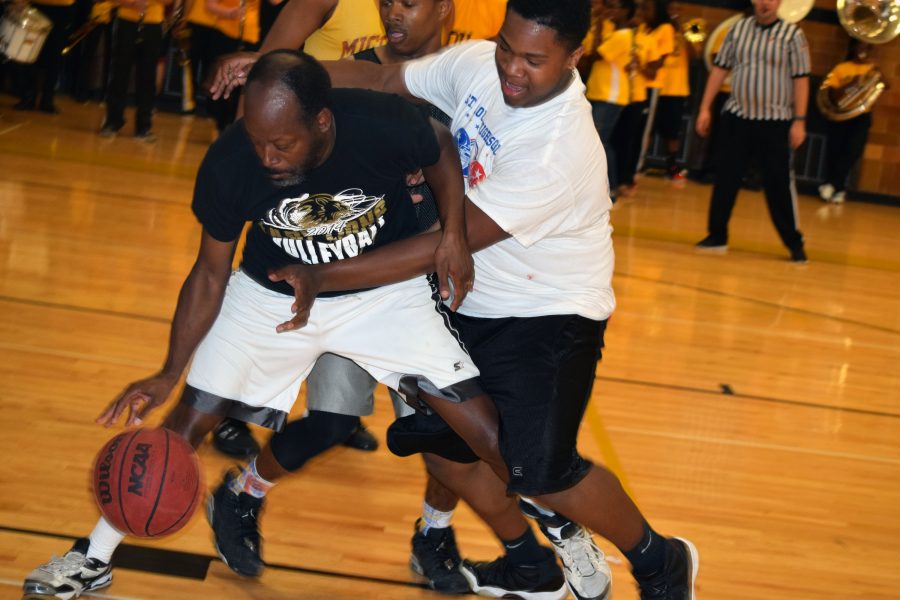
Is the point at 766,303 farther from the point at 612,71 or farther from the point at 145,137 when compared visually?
the point at 145,137

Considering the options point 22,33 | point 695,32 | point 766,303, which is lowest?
point 766,303

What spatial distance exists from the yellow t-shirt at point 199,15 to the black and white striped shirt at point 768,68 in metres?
4.87

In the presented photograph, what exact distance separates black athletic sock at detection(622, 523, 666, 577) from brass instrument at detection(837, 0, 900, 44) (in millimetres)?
10098

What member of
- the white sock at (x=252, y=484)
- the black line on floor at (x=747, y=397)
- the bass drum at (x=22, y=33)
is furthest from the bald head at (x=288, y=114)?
the bass drum at (x=22, y=33)

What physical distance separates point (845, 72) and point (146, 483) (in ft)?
37.1

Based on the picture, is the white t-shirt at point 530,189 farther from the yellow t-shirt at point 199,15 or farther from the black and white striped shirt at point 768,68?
the yellow t-shirt at point 199,15

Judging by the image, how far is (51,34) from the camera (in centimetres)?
1077

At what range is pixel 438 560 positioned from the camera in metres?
3.54

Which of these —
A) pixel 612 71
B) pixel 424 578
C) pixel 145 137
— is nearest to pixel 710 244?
pixel 612 71

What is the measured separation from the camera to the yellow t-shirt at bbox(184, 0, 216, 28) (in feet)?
35.1

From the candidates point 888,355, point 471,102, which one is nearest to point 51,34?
point 888,355

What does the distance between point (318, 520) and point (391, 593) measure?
49 centimetres

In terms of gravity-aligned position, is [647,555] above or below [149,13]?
above

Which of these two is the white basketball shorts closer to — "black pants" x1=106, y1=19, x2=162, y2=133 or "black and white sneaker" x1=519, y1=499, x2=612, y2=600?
"black and white sneaker" x1=519, y1=499, x2=612, y2=600
